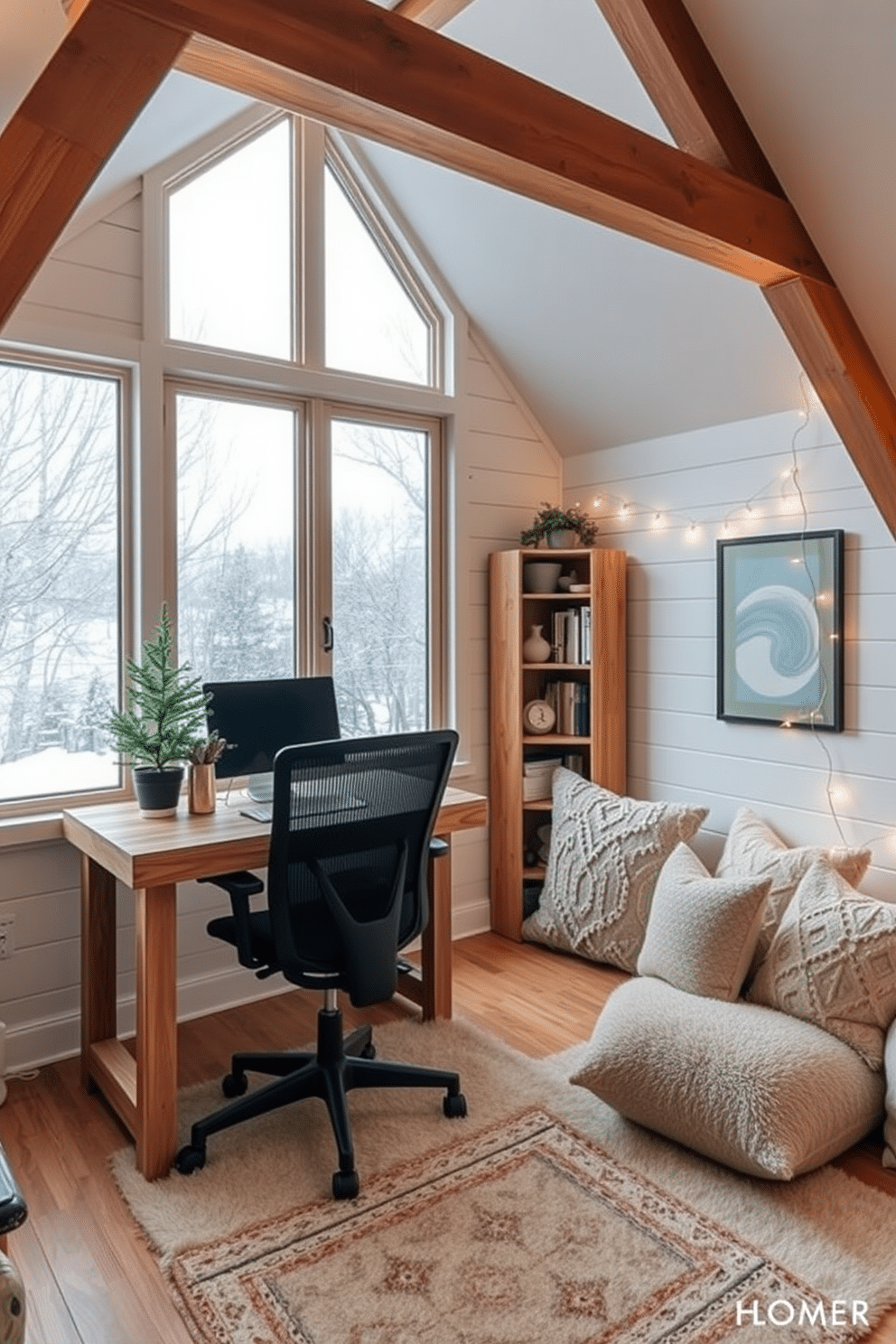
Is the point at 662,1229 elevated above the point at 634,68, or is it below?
below

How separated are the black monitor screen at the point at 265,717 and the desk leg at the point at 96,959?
1.54 feet

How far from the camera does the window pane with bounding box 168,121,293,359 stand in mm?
3049

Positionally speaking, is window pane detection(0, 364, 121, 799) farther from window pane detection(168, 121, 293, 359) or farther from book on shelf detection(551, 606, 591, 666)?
book on shelf detection(551, 606, 591, 666)

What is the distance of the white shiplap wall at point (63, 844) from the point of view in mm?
2729

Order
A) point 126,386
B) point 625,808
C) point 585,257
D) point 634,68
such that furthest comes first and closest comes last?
point 625,808, point 585,257, point 126,386, point 634,68

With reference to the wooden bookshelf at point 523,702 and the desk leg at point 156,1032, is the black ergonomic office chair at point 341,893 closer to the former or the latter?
the desk leg at point 156,1032

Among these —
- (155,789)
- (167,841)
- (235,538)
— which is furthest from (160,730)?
(235,538)

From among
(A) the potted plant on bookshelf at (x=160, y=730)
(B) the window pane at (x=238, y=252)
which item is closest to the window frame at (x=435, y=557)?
(B) the window pane at (x=238, y=252)

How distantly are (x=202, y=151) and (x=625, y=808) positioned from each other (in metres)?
2.74

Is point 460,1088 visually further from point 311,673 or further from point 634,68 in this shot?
point 634,68

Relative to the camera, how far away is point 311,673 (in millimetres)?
3352

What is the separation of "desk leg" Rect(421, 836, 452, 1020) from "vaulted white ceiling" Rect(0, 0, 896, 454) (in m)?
1.95

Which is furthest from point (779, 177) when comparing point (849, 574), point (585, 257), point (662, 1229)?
point (662, 1229)

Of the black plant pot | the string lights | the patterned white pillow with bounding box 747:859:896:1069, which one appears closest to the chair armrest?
the black plant pot
